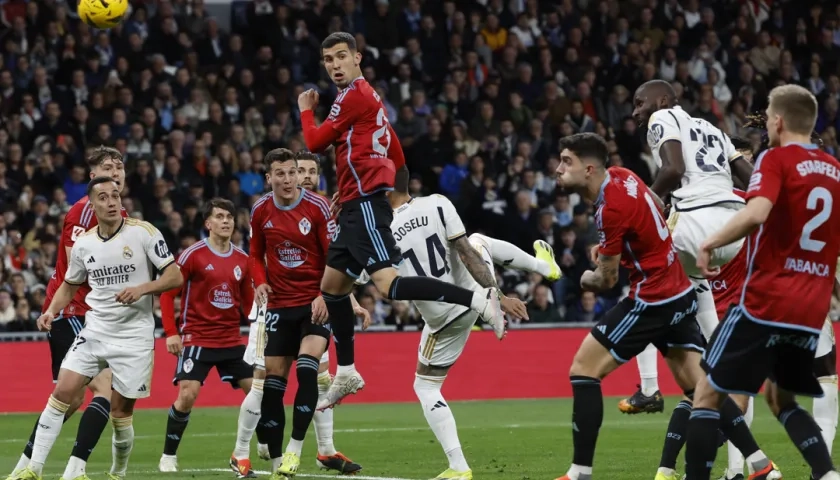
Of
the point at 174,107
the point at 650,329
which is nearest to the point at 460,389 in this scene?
the point at 174,107

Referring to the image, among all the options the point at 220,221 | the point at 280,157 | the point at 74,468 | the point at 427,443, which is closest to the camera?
the point at 74,468

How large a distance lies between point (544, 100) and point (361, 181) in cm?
1470

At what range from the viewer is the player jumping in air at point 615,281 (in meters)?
Answer: 7.48

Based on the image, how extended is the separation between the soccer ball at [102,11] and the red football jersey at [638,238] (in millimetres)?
Result: 8246

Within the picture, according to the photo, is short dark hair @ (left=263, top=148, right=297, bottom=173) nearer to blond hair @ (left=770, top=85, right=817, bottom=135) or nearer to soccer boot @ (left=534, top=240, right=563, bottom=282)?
soccer boot @ (left=534, top=240, right=563, bottom=282)

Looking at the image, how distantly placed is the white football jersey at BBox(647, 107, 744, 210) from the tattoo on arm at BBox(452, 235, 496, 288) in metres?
1.39

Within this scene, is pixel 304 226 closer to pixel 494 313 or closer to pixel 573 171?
pixel 494 313

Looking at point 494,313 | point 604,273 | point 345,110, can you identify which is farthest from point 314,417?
point 604,273

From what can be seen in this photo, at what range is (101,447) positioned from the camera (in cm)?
1253

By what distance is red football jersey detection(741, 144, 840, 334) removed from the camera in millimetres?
6602

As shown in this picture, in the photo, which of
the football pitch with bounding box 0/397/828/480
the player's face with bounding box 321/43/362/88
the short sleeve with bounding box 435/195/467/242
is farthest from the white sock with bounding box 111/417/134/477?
the player's face with bounding box 321/43/362/88

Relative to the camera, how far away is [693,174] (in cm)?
Result: 912

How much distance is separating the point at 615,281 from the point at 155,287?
11.2ft

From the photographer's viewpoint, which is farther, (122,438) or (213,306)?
(213,306)
